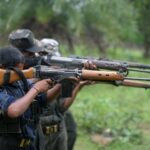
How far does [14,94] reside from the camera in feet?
14.1

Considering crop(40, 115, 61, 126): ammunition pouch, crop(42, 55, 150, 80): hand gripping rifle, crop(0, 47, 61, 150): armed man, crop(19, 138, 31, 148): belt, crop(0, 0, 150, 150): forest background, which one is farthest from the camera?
crop(0, 0, 150, 150): forest background

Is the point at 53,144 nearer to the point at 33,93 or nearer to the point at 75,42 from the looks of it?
the point at 33,93

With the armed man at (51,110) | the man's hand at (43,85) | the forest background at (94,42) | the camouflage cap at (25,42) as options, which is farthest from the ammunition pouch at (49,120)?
the forest background at (94,42)

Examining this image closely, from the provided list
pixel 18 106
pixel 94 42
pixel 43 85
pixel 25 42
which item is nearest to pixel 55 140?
pixel 25 42

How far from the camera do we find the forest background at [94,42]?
28.0 feet

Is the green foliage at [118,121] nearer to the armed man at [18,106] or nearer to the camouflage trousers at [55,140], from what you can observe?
the camouflage trousers at [55,140]

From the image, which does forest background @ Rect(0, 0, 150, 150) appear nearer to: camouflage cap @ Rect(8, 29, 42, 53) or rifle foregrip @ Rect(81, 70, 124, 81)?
camouflage cap @ Rect(8, 29, 42, 53)

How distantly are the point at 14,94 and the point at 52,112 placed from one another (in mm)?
1187

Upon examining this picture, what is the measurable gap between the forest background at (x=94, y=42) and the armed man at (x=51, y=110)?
2.45 m

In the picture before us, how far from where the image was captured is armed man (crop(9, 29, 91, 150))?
518 cm

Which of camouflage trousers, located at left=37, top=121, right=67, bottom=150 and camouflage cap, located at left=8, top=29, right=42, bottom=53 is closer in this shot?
camouflage cap, located at left=8, top=29, right=42, bottom=53

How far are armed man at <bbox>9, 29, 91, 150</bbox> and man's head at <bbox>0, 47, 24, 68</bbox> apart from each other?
30.6 inches

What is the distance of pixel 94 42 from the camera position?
17656 mm

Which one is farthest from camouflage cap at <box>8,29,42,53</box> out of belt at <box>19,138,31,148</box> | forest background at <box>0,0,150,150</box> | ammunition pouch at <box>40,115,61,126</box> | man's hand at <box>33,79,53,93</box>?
forest background at <box>0,0,150,150</box>
